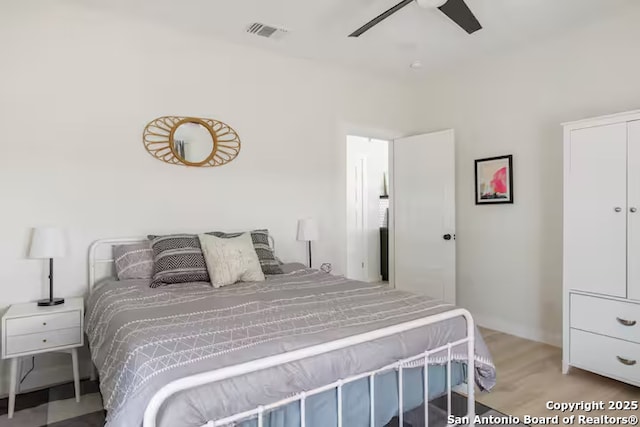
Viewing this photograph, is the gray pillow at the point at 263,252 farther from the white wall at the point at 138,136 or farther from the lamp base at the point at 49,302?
the lamp base at the point at 49,302

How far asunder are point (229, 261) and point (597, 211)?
248cm

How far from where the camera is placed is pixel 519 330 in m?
3.68

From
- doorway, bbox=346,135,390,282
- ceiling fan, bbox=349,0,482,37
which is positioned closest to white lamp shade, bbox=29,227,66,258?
ceiling fan, bbox=349,0,482,37

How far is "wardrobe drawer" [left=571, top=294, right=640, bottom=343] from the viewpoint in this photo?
258cm

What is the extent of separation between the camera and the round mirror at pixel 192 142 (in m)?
3.23

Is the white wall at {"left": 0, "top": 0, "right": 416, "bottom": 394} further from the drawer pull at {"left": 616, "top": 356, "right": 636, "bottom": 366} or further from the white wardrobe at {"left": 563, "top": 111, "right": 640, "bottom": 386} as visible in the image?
the drawer pull at {"left": 616, "top": 356, "right": 636, "bottom": 366}

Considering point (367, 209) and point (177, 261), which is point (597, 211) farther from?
point (367, 209)

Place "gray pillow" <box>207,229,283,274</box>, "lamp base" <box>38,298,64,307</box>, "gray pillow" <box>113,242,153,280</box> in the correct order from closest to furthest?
"lamp base" <box>38,298,64,307</box> < "gray pillow" <box>113,242,153,280</box> < "gray pillow" <box>207,229,283,274</box>

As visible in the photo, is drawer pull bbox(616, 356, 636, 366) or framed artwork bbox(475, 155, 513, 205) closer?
drawer pull bbox(616, 356, 636, 366)

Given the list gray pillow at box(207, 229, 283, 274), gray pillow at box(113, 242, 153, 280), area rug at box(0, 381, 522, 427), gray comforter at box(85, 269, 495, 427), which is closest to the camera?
gray comforter at box(85, 269, 495, 427)

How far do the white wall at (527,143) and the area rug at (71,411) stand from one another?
5.18 ft

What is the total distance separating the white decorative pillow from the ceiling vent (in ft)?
5.46

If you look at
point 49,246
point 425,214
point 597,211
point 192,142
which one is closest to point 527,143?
point 597,211

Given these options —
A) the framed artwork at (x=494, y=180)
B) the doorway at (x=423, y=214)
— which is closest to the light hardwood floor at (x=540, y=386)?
the doorway at (x=423, y=214)
